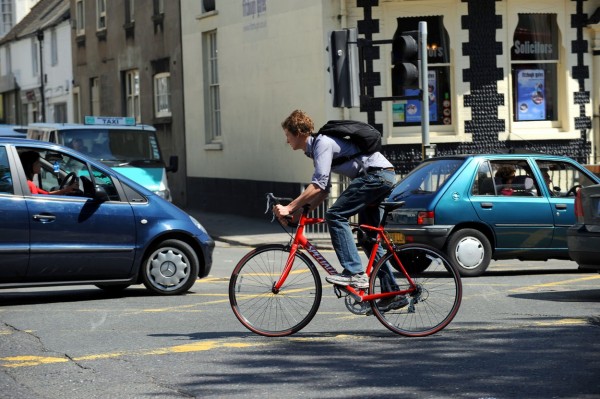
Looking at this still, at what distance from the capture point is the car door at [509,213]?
14539 millimetres

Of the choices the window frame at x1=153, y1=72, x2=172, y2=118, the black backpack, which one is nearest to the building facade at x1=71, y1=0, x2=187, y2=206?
the window frame at x1=153, y1=72, x2=172, y2=118

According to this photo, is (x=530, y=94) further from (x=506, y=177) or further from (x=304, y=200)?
(x=304, y=200)

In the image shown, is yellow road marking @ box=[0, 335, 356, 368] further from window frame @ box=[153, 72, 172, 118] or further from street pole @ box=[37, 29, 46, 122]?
street pole @ box=[37, 29, 46, 122]

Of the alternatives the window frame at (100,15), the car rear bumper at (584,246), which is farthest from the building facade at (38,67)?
the car rear bumper at (584,246)

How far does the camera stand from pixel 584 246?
11539mm

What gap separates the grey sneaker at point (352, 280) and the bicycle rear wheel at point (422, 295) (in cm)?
6

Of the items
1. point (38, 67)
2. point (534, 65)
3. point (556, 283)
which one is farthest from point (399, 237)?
point (38, 67)

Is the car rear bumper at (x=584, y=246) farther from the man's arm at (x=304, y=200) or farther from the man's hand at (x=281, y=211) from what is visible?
the man's hand at (x=281, y=211)

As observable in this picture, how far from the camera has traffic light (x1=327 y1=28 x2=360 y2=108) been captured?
18.2m

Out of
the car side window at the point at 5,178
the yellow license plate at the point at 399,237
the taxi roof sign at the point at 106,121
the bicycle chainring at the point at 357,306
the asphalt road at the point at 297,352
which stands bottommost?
the asphalt road at the point at 297,352

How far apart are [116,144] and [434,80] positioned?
6.37 m

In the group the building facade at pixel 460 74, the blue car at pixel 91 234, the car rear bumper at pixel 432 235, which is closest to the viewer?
the blue car at pixel 91 234

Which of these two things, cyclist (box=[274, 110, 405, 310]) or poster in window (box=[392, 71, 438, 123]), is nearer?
cyclist (box=[274, 110, 405, 310])

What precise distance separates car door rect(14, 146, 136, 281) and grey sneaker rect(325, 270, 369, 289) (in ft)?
11.8
